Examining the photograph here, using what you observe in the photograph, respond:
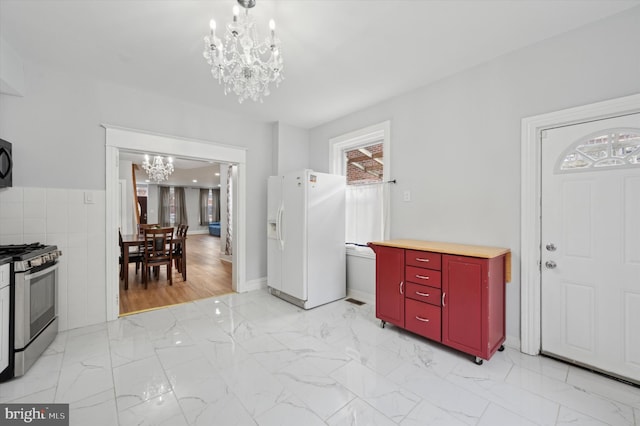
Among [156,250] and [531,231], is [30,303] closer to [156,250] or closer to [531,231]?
[156,250]

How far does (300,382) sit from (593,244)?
2.47 m

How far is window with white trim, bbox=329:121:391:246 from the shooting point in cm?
350

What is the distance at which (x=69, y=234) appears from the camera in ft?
9.26

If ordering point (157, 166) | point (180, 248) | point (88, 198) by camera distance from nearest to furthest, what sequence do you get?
point (88, 198) → point (180, 248) → point (157, 166)

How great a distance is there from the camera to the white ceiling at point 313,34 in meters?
1.92

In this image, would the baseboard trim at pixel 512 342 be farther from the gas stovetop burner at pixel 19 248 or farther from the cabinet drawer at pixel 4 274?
the gas stovetop burner at pixel 19 248

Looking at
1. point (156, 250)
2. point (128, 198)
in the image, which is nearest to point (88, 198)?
point (156, 250)

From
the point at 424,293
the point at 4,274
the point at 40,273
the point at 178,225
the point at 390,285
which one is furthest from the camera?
the point at 178,225

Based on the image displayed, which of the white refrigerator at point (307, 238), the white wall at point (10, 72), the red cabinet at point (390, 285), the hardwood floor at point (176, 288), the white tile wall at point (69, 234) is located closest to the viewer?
the white wall at point (10, 72)

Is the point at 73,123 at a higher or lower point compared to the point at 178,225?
higher

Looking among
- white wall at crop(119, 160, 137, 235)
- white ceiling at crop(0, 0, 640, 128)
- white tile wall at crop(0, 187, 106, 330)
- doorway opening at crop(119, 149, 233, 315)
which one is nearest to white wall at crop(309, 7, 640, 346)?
white ceiling at crop(0, 0, 640, 128)

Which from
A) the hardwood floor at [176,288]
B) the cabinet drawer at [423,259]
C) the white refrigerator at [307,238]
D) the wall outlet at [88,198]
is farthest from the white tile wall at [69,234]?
the cabinet drawer at [423,259]

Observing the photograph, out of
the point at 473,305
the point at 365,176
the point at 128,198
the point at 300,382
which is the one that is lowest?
the point at 300,382

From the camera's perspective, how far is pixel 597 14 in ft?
6.49
